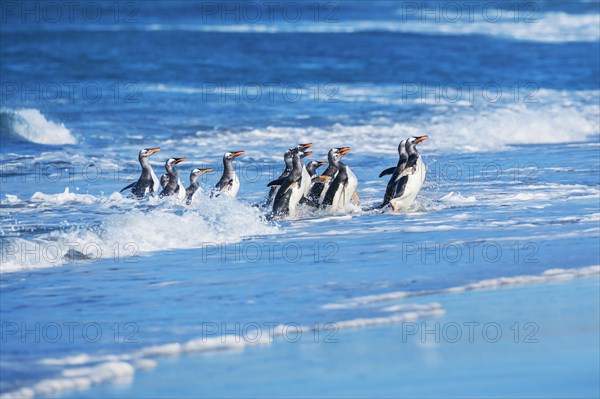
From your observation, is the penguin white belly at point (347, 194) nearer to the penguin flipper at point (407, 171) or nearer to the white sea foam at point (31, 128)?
the penguin flipper at point (407, 171)

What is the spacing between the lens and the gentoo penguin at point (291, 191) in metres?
11.7

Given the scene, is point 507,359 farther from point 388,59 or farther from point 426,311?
point 388,59

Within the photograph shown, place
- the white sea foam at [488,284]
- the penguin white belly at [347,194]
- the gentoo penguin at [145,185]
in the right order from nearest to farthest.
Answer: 1. the white sea foam at [488,284]
2. the penguin white belly at [347,194]
3. the gentoo penguin at [145,185]

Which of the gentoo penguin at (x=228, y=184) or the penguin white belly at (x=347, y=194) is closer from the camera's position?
the penguin white belly at (x=347, y=194)

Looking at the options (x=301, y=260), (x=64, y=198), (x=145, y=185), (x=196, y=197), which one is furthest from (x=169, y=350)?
(x=145, y=185)

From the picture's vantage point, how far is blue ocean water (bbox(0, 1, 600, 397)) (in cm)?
646

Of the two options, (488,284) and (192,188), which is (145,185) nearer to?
(192,188)

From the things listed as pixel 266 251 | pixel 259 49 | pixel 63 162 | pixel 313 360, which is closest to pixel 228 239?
pixel 266 251

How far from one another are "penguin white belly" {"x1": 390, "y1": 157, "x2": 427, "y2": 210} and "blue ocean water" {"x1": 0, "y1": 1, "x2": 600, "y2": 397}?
4.9 inches

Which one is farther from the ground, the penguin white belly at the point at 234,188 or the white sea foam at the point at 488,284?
the penguin white belly at the point at 234,188

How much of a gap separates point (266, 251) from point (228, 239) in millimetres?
759

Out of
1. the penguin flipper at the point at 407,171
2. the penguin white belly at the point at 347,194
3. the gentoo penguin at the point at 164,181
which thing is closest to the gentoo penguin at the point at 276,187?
the penguin white belly at the point at 347,194

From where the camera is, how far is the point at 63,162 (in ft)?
56.8

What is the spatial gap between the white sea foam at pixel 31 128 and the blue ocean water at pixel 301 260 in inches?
2.3
